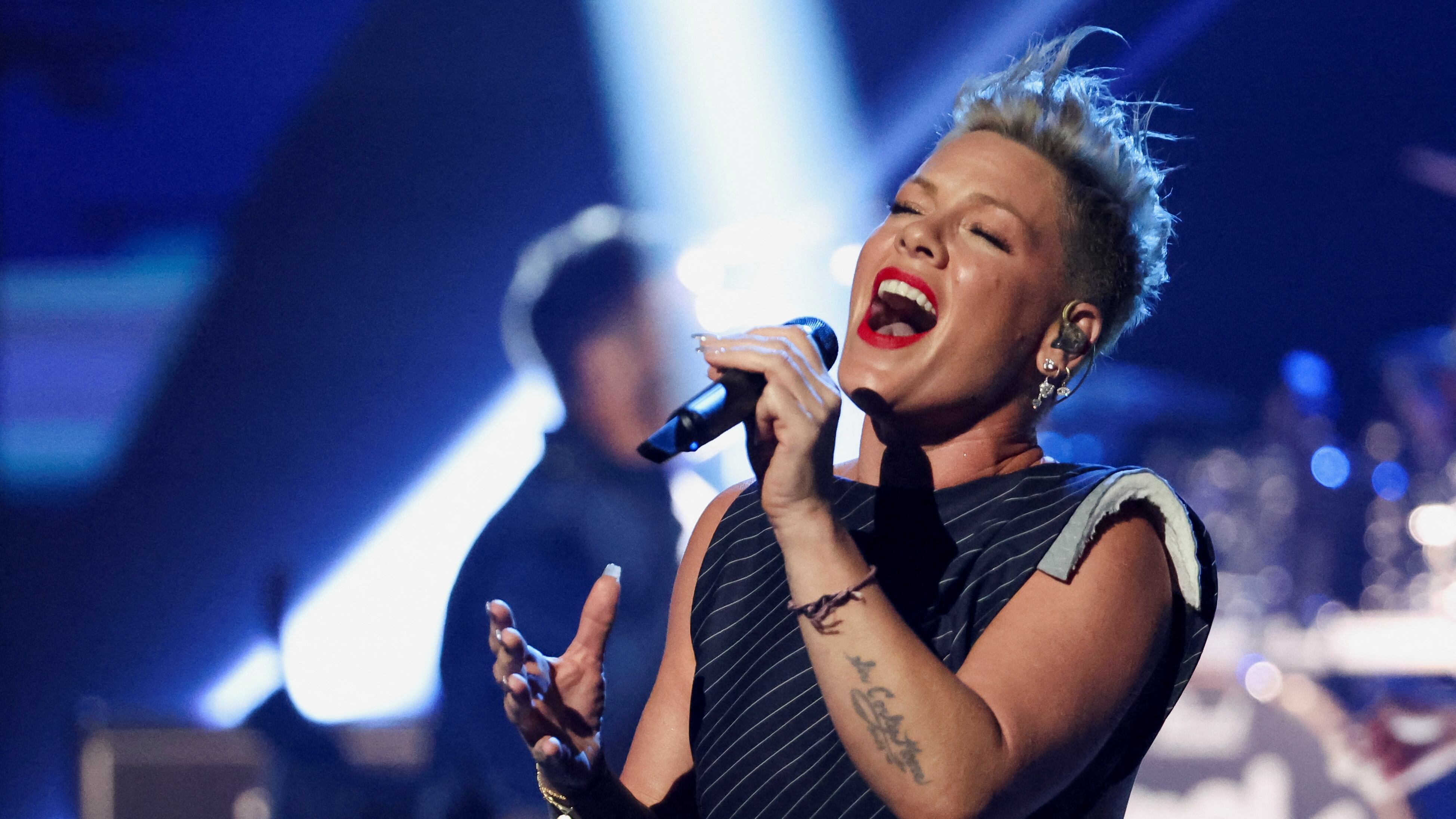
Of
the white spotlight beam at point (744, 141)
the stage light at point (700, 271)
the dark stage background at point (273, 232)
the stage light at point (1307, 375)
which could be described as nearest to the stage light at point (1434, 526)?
the stage light at point (1307, 375)

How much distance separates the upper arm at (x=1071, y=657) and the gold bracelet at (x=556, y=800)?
1.41ft

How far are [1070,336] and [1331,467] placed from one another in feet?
11.2

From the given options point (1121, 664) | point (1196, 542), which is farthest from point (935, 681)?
point (1196, 542)

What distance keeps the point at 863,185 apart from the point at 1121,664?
2666 mm

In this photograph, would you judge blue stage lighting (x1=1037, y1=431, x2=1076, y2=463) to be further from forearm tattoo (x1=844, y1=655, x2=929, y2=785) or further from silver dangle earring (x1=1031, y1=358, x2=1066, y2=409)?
forearm tattoo (x1=844, y1=655, x2=929, y2=785)

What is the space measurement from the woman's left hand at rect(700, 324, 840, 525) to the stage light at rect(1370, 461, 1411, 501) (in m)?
3.83

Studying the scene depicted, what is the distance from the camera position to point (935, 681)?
2.50ft

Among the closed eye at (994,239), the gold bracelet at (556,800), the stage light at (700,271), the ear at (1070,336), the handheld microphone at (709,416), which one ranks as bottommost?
the gold bracelet at (556,800)

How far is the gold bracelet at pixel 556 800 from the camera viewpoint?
1.05 metres

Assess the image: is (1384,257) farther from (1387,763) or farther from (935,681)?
(935,681)

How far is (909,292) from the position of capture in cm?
107

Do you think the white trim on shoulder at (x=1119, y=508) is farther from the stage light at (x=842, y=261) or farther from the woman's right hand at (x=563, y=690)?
the stage light at (x=842, y=261)

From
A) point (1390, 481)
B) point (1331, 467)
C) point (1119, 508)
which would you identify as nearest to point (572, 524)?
point (1119, 508)

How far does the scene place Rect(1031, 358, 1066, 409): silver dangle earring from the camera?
1119mm
